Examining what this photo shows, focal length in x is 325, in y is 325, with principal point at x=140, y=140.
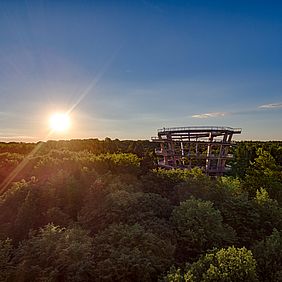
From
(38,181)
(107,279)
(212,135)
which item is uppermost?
(212,135)

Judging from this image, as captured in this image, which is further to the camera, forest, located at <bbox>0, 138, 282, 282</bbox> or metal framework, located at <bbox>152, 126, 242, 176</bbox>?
metal framework, located at <bbox>152, 126, 242, 176</bbox>

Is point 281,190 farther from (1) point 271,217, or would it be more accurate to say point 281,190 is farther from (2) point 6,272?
(2) point 6,272

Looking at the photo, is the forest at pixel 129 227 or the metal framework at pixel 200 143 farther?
the metal framework at pixel 200 143

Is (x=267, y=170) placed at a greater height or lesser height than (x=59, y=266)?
greater

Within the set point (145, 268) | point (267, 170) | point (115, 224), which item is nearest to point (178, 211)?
point (115, 224)

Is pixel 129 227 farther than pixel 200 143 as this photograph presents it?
No

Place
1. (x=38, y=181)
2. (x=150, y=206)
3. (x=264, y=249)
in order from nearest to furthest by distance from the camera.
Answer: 1. (x=264, y=249)
2. (x=150, y=206)
3. (x=38, y=181)

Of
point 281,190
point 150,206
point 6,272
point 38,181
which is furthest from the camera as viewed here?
point 281,190

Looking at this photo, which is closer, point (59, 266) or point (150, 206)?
point (59, 266)
